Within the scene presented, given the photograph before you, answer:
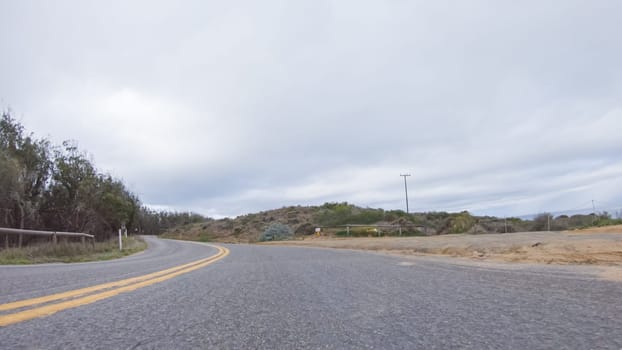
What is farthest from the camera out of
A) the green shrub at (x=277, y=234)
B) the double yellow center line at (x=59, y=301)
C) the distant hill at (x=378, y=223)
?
the green shrub at (x=277, y=234)

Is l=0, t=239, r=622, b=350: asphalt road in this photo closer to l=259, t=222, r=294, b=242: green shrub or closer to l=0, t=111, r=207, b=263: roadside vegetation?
l=0, t=111, r=207, b=263: roadside vegetation

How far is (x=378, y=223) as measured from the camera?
36.8 m

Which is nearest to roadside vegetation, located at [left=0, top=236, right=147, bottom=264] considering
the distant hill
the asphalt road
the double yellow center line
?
the asphalt road

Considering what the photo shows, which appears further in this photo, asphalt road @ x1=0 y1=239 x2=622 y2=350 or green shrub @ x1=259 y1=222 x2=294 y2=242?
green shrub @ x1=259 y1=222 x2=294 y2=242

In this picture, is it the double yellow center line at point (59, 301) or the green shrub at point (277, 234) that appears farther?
the green shrub at point (277, 234)

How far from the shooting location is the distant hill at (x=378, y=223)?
2736cm

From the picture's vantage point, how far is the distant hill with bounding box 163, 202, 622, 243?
27359 mm

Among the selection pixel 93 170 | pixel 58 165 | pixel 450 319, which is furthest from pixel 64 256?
pixel 93 170

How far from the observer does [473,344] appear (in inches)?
71.9

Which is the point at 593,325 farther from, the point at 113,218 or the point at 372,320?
the point at 113,218

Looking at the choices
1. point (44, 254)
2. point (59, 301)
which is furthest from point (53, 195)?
point (59, 301)

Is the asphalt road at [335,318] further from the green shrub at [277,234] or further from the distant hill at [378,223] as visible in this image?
the green shrub at [277,234]

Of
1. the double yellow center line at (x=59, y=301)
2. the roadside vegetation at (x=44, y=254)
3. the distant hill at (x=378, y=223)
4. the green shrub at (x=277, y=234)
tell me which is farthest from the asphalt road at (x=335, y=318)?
the green shrub at (x=277, y=234)

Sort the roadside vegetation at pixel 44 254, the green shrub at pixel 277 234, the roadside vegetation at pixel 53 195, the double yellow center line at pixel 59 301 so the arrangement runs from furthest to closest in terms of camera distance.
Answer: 1. the green shrub at pixel 277 234
2. the roadside vegetation at pixel 53 195
3. the roadside vegetation at pixel 44 254
4. the double yellow center line at pixel 59 301
